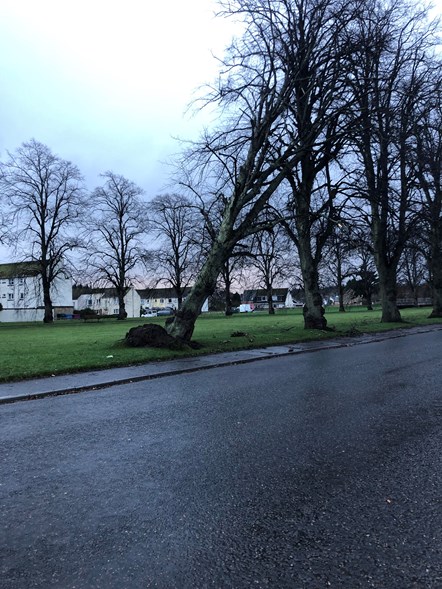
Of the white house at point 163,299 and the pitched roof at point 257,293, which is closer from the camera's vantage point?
the white house at point 163,299

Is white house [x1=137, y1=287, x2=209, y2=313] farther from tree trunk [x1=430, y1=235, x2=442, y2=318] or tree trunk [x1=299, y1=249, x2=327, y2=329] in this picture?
tree trunk [x1=299, y1=249, x2=327, y2=329]

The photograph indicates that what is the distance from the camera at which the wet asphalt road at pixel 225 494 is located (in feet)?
8.70

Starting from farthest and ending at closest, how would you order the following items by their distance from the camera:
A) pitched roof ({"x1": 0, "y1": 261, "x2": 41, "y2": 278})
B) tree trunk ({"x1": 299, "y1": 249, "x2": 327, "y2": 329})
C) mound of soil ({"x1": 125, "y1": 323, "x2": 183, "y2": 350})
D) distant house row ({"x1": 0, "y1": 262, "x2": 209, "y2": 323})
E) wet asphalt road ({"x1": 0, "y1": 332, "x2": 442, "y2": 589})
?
distant house row ({"x1": 0, "y1": 262, "x2": 209, "y2": 323}), pitched roof ({"x1": 0, "y1": 261, "x2": 41, "y2": 278}), tree trunk ({"x1": 299, "y1": 249, "x2": 327, "y2": 329}), mound of soil ({"x1": 125, "y1": 323, "x2": 183, "y2": 350}), wet asphalt road ({"x1": 0, "y1": 332, "x2": 442, "y2": 589})

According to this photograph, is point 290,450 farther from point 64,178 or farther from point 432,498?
point 64,178

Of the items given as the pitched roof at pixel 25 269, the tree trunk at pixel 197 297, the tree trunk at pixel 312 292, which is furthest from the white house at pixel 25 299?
the tree trunk at pixel 197 297

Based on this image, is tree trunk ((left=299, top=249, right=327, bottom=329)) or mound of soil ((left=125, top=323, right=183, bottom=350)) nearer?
mound of soil ((left=125, top=323, right=183, bottom=350))

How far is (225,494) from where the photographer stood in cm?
366

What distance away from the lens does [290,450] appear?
185 inches

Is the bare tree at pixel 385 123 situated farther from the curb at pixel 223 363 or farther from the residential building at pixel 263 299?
the residential building at pixel 263 299

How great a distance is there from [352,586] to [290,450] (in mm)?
2235

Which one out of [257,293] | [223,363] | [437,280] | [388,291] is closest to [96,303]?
[257,293]

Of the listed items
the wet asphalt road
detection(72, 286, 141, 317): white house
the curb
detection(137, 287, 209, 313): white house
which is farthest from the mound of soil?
detection(137, 287, 209, 313): white house

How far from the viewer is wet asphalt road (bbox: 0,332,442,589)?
2650 millimetres

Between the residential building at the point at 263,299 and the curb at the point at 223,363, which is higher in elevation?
the residential building at the point at 263,299
